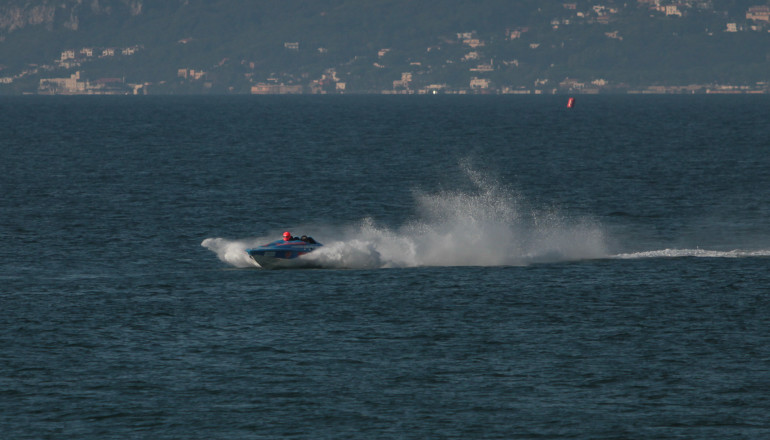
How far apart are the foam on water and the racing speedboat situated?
0.55 meters

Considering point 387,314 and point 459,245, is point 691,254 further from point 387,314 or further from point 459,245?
point 387,314

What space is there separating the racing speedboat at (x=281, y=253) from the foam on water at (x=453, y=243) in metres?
0.55

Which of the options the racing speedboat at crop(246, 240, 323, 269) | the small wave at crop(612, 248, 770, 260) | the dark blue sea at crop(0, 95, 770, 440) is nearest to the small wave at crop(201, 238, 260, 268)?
the dark blue sea at crop(0, 95, 770, 440)

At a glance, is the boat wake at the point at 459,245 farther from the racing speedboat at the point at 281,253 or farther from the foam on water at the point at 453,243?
the racing speedboat at the point at 281,253

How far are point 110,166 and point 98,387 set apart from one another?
302ft

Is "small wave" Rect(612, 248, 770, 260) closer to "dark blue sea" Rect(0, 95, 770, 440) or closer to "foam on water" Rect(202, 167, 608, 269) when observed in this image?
"dark blue sea" Rect(0, 95, 770, 440)

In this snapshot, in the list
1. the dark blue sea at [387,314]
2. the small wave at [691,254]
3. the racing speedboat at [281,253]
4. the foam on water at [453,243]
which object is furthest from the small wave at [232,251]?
the small wave at [691,254]

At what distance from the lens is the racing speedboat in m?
61.3

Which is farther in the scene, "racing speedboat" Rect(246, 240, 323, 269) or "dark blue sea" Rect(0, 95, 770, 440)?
"racing speedboat" Rect(246, 240, 323, 269)

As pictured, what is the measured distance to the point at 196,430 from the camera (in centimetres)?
3756

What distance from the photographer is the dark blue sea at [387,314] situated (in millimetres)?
39094

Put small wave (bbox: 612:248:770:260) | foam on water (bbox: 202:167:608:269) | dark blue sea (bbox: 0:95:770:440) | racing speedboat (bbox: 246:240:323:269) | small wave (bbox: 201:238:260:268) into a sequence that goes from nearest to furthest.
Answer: dark blue sea (bbox: 0:95:770:440)
racing speedboat (bbox: 246:240:323:269)
foam on water (bbox: 202:167:608:269)
small wave (bbox: 201:238:260:268)
small wave (bbox: 612:248:770:260)

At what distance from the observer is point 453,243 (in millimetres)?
67500

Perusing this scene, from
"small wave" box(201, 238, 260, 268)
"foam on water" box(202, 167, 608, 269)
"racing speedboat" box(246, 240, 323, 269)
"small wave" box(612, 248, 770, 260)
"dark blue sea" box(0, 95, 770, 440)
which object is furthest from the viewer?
"small wave" box(612, 248, 770, 260)
